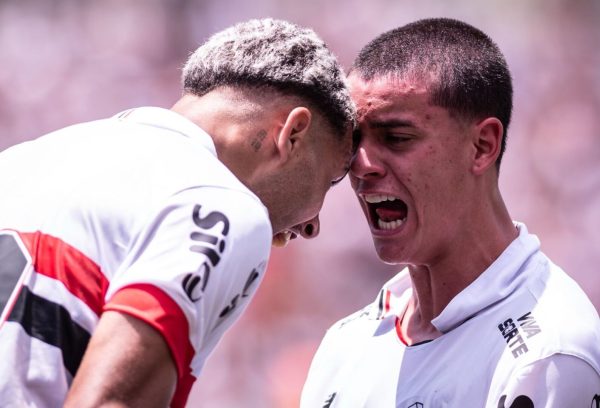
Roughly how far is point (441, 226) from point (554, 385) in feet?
2.22

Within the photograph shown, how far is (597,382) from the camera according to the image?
2494mm

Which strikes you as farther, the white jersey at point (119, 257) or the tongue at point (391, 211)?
the tongue at point (391, 211)

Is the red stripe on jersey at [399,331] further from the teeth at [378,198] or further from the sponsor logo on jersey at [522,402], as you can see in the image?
the sponsor logo on jersey at [522,402]

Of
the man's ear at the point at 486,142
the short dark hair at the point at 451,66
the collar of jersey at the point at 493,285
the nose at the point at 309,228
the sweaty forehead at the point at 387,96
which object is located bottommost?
the collar of jersey at the point at 493,285

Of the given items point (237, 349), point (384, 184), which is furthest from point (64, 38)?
point (384, 184)

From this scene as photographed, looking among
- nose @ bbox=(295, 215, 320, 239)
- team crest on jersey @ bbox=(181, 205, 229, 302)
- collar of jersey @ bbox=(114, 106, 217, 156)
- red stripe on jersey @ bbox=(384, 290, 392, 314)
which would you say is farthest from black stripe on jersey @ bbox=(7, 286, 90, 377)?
red stripe on jersey @ bbox=(384, 290, 392, 314)

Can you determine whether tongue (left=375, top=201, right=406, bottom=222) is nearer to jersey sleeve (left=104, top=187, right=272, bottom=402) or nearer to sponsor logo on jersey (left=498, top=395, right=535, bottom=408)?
sponsor logo on jersey (left=498, top=395, right=535, bottom=408)

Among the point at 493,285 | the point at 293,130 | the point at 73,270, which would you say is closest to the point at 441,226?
the point at 493,285

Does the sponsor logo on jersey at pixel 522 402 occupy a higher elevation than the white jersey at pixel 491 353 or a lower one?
lower

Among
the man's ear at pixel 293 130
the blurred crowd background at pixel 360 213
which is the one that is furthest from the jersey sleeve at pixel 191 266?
the blurred crowd background at pixel 360 213

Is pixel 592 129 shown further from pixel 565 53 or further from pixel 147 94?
pixel 147 94

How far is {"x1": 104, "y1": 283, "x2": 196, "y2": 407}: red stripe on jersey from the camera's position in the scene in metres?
1.66

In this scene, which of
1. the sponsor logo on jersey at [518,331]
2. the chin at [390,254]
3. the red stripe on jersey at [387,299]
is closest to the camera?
the sponsor logo on jersey at [518,331]

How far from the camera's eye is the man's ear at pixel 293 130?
229 centimetres
